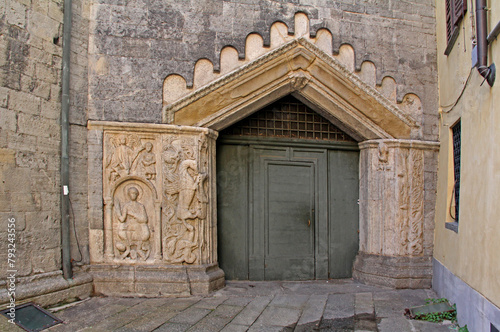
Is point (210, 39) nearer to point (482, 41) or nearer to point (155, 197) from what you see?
point (155, 197)

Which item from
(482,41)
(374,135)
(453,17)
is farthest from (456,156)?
(482,41)

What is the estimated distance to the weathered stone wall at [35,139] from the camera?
4301mm

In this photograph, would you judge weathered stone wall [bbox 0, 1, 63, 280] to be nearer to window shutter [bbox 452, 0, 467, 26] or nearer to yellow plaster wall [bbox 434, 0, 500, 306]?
yellow plaster wall [bbox 434, 0, 500, 306]

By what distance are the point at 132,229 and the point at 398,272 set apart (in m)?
3.49

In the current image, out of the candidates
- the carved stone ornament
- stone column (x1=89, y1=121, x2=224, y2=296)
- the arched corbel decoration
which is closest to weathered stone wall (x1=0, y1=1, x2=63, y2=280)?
stone column (x1=89, y1=121, x2=224, y2=296)

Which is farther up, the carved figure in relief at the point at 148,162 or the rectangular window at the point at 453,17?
the rectangular window at the point at 453,17

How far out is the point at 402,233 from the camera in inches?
232

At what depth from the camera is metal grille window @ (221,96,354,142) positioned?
6164 millimetres

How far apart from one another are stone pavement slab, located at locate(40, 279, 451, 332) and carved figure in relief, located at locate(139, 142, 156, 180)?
1450 mm

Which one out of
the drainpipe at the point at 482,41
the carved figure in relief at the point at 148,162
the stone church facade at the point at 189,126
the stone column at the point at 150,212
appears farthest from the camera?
the carved figure in relief at the point at 148,162

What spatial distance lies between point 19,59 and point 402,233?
16.7ft

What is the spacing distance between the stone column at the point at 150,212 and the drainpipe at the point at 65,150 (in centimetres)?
32

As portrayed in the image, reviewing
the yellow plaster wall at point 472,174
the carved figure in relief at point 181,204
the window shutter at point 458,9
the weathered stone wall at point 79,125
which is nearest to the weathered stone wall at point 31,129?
the weathered stone wall at point 79,125

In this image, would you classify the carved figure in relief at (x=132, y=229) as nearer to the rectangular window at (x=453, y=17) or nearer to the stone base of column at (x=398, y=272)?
the stone base of column at (x=398, y=272)
